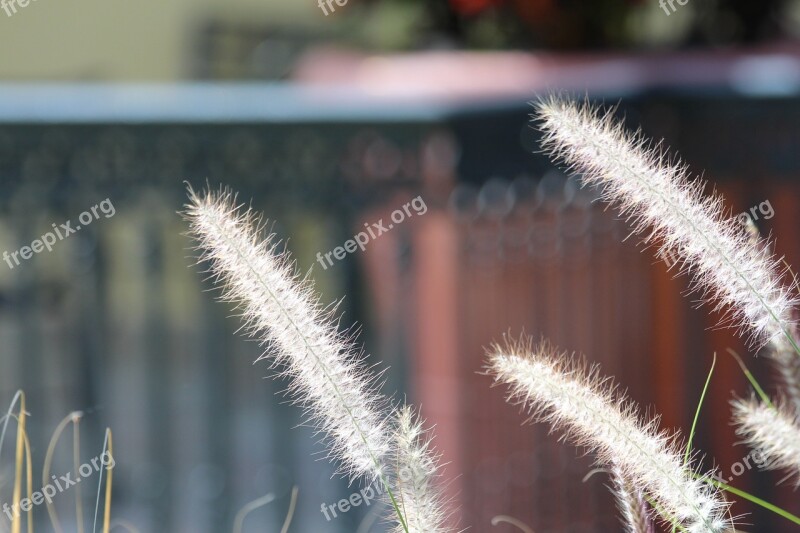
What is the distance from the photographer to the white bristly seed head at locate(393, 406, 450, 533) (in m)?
0.82

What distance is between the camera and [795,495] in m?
3.39

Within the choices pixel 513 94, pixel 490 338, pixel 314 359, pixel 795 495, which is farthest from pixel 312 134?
pixel 314 359

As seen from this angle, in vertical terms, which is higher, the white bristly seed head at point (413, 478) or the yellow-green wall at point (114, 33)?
the yellow-green wall at point (114, 33)

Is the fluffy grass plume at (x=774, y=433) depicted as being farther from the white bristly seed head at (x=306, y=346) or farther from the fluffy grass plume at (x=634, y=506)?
the white bristly seed head at (x=306, y=346)

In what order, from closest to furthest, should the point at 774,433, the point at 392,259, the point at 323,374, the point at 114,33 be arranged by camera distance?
the point at 774,433
the point at 323,374
the point at 392,259
the point at 114,33

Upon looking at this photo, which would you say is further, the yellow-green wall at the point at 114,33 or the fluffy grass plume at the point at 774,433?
the yellow-green wall at the point at 114,33

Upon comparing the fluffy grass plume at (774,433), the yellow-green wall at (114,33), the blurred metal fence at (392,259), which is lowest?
the fluffy grass plume at (774,433)

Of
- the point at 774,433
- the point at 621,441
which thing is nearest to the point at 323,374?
the point at 621,441

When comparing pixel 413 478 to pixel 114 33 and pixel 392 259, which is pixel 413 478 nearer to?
pixel 392 259

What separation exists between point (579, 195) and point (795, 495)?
114 centimetres

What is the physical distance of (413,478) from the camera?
82 cm

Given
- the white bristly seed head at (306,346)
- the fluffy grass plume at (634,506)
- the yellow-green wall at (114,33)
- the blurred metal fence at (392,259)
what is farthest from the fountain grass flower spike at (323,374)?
the yellow-green wall at (114,33)

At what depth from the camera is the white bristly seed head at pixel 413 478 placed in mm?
819

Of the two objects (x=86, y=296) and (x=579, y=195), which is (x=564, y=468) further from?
(x=86, y=296)
